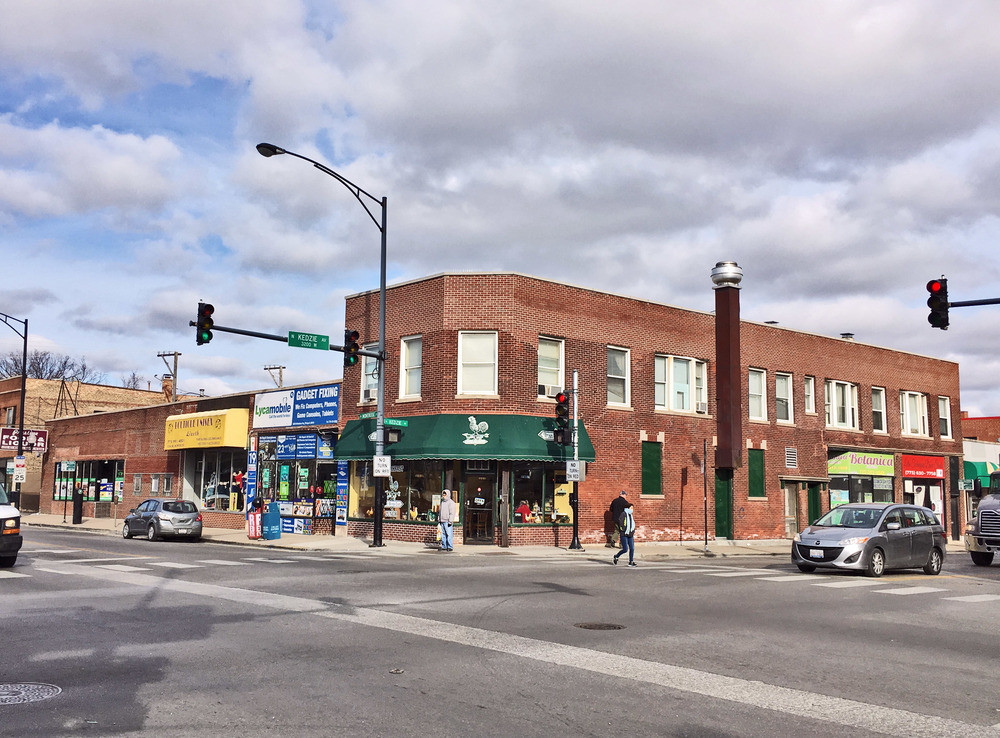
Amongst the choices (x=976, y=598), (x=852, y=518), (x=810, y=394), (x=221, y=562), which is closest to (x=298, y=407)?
(x=221, y=562)

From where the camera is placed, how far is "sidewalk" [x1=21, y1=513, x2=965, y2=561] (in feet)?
85.1

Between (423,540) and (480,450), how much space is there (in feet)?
11.7

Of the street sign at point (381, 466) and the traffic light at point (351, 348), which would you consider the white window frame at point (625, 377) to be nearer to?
the street sign at point (381, 466)

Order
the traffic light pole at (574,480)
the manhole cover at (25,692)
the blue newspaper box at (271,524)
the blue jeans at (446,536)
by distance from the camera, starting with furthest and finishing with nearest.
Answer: the blue newspaper box at (271,524) → the traffic light pole at (574,480) → the blue jeans at (446,536) → the manhole cover at (25,692)

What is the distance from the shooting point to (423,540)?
1118 inches

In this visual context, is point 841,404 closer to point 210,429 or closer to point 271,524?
point 271,524

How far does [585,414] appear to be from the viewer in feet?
98.5

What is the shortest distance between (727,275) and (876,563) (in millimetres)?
17271

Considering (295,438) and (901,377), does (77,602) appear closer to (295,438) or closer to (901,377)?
(295,438)

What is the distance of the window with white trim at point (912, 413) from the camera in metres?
42.5

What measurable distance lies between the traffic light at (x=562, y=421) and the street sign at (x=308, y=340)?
22.3 ft

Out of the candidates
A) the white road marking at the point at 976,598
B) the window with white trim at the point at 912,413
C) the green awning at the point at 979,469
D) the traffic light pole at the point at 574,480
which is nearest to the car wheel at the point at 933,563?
the white road marking at the point at 976,598

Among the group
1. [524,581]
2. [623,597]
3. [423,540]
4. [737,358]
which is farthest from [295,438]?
[623,597]

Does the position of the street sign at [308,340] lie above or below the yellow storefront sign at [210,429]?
above
